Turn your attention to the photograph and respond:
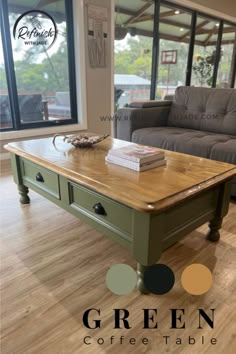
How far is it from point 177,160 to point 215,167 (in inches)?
8.2

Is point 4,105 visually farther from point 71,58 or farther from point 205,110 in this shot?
point 205,110

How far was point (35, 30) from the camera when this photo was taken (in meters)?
3.09

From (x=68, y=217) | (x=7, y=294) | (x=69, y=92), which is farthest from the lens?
(x=69, y=92)

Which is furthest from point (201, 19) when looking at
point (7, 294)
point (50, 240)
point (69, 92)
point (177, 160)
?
point (7, 294)

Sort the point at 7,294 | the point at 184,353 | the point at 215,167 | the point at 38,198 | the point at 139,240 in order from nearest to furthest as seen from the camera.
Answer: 1. the point at 184,353
2. the point at 139,240
3. the point at 7,294
4. the point at 215,167
5. the point at 38,198

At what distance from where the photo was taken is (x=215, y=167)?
4.46 ft

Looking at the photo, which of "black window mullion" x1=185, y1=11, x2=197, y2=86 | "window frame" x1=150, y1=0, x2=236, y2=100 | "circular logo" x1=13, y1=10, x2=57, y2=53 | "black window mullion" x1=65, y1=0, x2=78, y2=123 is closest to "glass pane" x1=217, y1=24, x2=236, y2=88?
"window frame" x1=150, y1=0, x2=236, y2=100

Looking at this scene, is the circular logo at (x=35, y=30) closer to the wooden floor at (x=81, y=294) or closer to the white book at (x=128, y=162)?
the wooden floor at (x=81, y=294)

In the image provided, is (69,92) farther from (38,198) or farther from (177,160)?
(177,160)

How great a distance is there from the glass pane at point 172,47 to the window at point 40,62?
166 centimetres

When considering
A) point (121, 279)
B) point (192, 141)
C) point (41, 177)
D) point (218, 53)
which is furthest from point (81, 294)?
point (218, 53)

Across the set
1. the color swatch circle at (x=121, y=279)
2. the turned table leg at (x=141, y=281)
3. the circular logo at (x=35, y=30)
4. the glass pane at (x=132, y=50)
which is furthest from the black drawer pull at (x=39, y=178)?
the glass pane at (x=132, y=50)

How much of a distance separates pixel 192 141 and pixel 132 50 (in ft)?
8.09

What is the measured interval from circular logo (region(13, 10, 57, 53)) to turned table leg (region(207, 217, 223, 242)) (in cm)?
281
